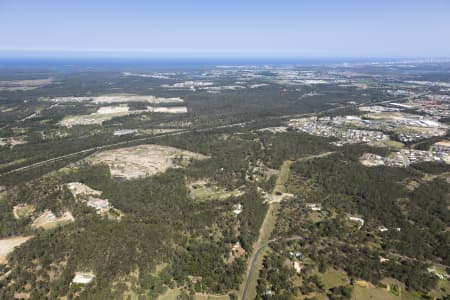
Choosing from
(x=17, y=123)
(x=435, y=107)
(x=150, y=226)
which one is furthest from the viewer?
(x=435, y=107)

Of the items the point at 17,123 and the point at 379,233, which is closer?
the point at 379,233

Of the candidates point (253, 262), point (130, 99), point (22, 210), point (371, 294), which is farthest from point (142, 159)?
point (130, 99)

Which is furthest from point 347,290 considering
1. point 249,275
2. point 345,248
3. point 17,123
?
point 17,123

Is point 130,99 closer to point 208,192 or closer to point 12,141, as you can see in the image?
point 12,141

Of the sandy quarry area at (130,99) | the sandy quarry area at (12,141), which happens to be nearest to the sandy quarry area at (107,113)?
the sandy quarry area at (130,99)

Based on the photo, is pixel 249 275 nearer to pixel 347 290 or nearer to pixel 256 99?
pixel 347 290

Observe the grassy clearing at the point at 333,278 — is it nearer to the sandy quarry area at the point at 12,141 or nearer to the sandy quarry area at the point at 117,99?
the sandy quarry area at the point at 12,141

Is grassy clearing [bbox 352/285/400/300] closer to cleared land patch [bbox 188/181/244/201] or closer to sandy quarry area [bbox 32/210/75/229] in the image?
cleared land patch [bbox 188/181/244/201]
